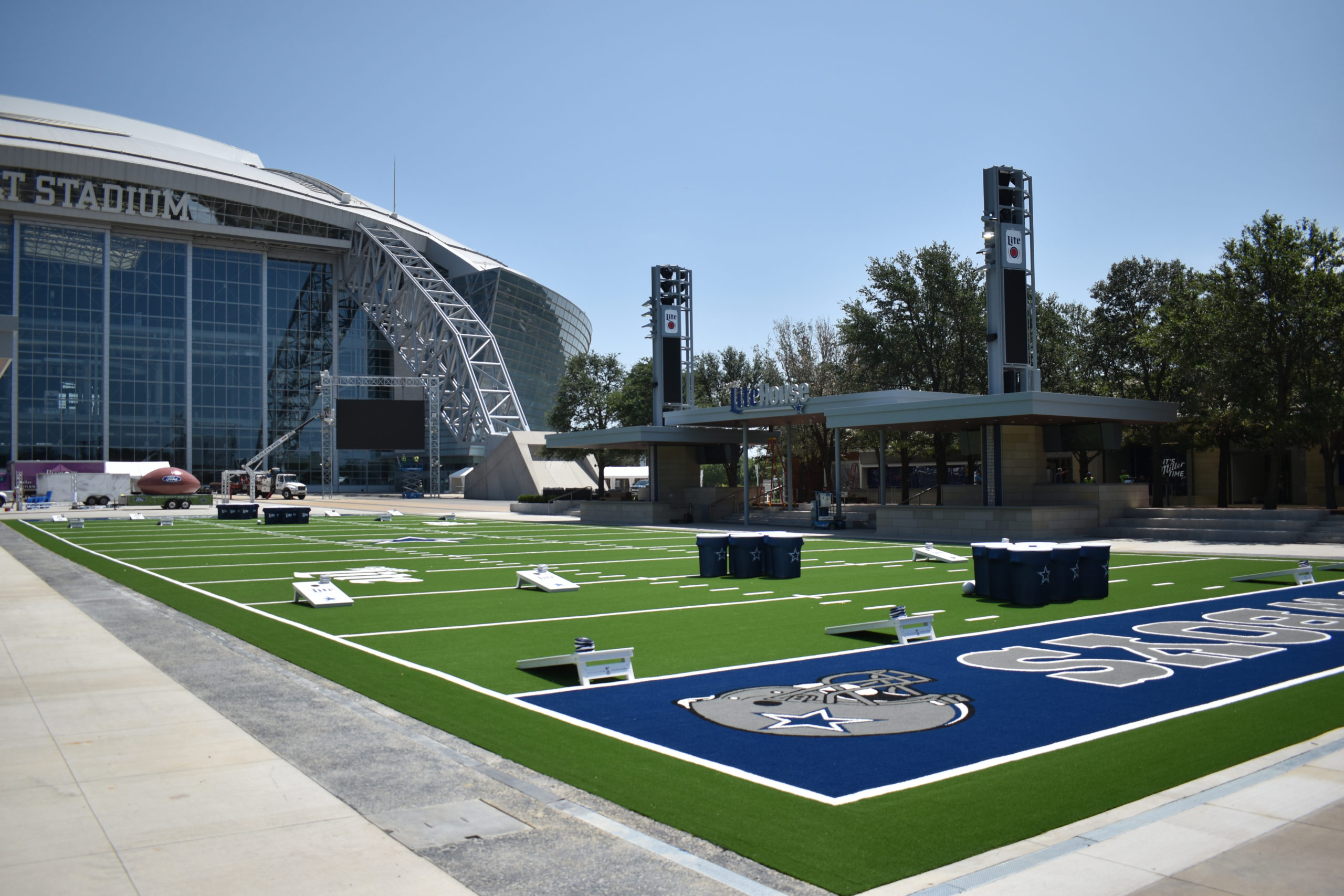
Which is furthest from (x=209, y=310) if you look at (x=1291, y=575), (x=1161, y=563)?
(x=1291, y=575)

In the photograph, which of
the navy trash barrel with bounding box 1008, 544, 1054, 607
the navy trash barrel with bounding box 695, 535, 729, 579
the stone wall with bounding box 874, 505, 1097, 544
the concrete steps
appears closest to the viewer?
the navy trash barrel with bounding box 1008, 544, 1054, 607

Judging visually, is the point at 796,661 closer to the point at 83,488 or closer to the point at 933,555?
the point at 933,555

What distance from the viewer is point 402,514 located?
53406mm

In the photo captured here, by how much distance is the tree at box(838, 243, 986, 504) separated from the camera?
2132 inches

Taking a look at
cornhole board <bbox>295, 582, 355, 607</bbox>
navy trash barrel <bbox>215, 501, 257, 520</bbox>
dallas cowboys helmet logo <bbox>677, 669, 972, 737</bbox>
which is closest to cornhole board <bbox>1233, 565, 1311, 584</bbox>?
dallas cowboys helmet logo <bbox>677, 669, 972, 737</bbox>

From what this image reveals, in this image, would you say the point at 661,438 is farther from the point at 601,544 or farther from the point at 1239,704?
the point at 1239,704

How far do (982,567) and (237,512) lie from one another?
43.1m

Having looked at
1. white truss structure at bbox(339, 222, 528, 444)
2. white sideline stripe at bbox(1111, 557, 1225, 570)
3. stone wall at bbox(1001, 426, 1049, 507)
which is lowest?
white sideline stripe at bbox(1111, 557, 1225, 570)

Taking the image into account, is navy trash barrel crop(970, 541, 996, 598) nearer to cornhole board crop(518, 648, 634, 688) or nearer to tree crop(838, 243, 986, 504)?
cornhole board crop(518, 648, 634, 688)

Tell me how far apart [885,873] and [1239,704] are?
518cm

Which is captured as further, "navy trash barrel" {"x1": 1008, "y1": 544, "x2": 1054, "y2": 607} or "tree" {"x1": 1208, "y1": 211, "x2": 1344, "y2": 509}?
"tree" {"x1": 1208, "y1": 211, "x2": 1344, "y2": 509}

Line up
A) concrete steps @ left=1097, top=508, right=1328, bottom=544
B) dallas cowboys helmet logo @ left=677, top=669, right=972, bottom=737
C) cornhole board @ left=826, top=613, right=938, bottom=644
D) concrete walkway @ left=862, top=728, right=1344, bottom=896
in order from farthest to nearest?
1. concrete steps @ left=1097, top=508, right=1328, bottom=544
2. cornhole board @ left=826, top=613, right=938, bottom=644
3. dallas cowboys helmet logo @ left=677, top=669, right=972, bottom=737
4. concrete walkway @ left=862, top=728, right=1344, bottom=896

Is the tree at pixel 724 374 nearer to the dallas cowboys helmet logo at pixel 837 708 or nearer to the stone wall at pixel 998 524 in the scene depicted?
the stone wall at pixel 998 524

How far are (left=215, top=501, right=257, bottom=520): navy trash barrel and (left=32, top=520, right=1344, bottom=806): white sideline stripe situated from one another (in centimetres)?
3744
